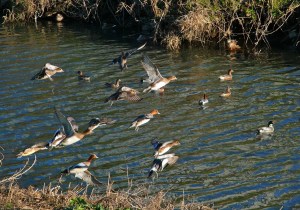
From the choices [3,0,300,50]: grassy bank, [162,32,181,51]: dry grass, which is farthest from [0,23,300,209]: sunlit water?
[3,0,300,50]: grassy bank

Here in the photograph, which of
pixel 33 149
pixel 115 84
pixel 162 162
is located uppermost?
pixel 115 84

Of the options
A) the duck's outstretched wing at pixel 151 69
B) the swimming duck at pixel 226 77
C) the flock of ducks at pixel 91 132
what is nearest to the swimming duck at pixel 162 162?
the flock of ducks at pixel 91 132

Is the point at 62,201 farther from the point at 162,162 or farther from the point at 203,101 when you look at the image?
the point at 203,101


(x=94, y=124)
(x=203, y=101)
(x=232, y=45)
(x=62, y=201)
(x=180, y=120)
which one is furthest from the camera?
(x=232, y=45)

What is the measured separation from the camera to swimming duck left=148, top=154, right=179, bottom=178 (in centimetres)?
1202

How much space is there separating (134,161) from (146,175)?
2.66 feet

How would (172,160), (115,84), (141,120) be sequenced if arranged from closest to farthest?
1. (172,160)
2. (141,120)
3. (115,84)

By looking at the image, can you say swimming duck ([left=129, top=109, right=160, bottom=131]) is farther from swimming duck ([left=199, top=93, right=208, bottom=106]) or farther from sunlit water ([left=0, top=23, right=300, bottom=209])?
swimming duck ([left=199, top=93, right=208, bottom=106])

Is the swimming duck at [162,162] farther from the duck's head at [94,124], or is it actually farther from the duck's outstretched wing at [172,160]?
the duck's head at [94,124]

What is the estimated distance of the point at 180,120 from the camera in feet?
50.9

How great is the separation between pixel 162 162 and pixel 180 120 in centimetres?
340

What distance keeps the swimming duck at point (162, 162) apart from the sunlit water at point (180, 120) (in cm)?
18

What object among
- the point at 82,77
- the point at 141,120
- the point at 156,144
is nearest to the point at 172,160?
the point at 156,144

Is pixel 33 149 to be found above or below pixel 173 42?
below
